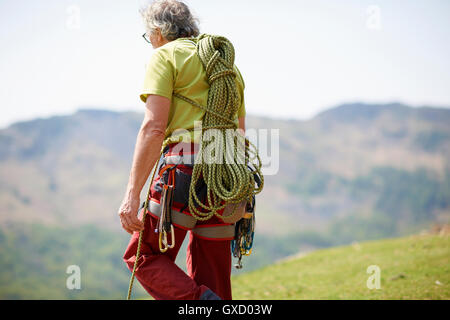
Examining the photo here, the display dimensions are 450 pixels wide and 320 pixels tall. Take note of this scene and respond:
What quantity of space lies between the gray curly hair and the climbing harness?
117 millimetres

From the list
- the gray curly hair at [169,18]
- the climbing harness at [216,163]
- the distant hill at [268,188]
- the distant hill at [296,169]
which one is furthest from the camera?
the distant hill at [296,169]

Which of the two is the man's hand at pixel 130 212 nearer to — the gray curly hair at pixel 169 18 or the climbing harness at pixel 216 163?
the climbing harness at pixel 216 163

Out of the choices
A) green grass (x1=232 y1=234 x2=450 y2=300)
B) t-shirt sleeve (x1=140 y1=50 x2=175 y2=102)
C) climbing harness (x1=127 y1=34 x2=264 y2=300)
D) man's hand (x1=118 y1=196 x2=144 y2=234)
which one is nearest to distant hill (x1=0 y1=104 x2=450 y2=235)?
green grass (x1=232 y1=234 x2=450 y2=300)

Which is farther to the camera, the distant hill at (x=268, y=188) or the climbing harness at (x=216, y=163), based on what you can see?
the distant hill at (x=268, y=188)

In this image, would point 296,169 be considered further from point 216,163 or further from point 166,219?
point 166,219

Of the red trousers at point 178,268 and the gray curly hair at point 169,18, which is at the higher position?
the gray curly hair at point 169,18

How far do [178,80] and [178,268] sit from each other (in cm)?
106

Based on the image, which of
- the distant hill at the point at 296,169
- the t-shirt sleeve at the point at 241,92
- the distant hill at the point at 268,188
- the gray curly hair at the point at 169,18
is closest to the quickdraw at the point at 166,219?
the t-shirt sleeve at the point at 241,92

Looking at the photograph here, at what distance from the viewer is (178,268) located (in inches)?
96.0

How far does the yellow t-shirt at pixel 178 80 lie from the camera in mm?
2369

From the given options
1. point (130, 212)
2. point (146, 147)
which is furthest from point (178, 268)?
point (146, 147)

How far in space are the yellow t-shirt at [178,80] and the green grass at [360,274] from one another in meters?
3.04

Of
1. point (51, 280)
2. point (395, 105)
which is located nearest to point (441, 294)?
point (51, 280)
